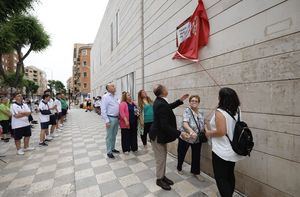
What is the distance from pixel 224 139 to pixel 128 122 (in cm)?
270

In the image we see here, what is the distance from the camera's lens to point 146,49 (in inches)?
249

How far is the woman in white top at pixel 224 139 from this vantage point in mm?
2027

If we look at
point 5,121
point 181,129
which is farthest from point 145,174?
point 5,121

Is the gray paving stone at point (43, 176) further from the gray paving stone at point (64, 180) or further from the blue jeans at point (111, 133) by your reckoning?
the blue jeans at point (111, 133)

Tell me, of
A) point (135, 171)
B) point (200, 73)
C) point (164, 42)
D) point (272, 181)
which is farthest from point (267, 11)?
point (135, 171)

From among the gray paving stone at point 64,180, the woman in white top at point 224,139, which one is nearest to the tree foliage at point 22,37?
the gray paving stone at point 64,180

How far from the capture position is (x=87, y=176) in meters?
3.42

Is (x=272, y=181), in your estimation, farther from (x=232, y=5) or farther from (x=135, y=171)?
(x=232, y=5)

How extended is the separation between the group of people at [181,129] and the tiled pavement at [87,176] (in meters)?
0.23

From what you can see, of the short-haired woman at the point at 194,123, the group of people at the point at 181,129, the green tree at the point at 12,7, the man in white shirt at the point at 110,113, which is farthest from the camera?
the man in white shirt at the point at 110,113

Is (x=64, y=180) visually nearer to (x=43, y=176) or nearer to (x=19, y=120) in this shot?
(x=43, y=176)

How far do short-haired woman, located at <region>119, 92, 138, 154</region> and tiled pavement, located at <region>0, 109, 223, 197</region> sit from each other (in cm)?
25

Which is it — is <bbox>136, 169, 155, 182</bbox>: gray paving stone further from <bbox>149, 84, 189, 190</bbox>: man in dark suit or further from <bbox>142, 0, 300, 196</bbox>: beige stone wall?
<bbox>142, 0, 300, 196</bbox>: beige stone wall

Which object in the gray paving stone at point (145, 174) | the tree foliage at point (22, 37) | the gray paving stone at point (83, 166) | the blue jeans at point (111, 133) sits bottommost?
the gray paving stone at point (83, 166)
